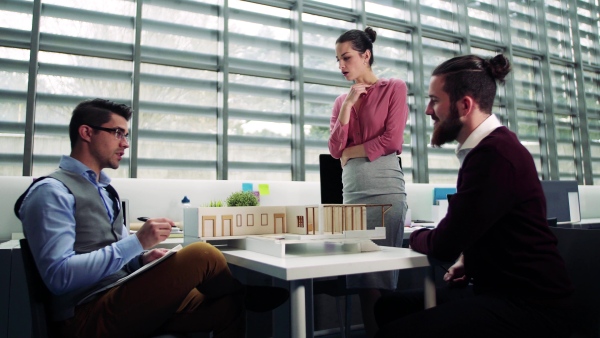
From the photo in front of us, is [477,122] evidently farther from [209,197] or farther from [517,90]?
[517,90]

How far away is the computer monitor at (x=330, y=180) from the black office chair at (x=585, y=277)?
4.87 ft

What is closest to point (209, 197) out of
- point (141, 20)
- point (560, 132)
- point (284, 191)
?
point (284, 191)

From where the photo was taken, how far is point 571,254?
5.17 ft

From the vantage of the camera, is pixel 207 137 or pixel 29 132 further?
pixel 207 137

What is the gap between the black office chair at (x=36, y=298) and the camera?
1105mm

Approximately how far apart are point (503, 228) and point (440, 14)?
480 centimetres

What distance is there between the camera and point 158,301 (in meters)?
1.22

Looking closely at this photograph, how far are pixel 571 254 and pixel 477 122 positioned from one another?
1.89ft

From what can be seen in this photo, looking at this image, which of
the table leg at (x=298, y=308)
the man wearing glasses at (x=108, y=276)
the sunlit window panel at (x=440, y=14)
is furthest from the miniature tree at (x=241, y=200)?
the sunlit window panel at (x=440, y=14)

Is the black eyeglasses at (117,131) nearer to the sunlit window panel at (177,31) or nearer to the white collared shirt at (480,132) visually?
the white collared shirt at (480,132)

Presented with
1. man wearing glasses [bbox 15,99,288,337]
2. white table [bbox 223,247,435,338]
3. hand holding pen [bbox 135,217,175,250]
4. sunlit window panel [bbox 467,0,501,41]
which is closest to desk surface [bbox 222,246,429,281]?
white table [bbox 223,247,435,338]

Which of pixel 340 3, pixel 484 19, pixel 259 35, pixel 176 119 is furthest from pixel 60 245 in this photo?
pixel 484 19

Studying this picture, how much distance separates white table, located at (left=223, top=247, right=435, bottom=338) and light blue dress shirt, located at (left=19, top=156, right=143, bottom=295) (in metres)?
0.35

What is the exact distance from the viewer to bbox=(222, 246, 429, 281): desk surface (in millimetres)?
1156
